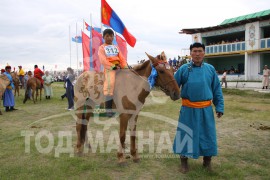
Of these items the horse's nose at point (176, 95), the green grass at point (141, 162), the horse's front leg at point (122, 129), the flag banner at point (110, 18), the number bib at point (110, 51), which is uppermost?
the flag banner at point (110, 18)

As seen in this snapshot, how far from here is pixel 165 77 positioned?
4250 millimetres

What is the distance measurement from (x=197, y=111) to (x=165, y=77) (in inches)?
30.9

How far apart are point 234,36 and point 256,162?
103 ft

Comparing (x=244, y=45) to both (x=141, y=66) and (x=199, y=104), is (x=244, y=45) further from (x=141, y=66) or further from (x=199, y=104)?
(x=199, y=104)

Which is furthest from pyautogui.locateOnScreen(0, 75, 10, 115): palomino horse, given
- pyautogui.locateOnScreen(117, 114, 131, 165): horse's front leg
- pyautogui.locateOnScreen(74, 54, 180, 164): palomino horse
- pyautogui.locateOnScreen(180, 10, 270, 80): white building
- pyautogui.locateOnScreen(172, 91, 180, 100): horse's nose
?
pyautogui.locateOnScreen(180, 10, 270, 80): white building

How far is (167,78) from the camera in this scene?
4.22m

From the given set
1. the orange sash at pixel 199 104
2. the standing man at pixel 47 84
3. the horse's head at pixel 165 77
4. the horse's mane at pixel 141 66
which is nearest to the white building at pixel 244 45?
the standing man at pixel 47 84

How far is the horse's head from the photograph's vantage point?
4113mm

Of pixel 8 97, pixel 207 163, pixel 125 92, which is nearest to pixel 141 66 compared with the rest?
pixel 125 92

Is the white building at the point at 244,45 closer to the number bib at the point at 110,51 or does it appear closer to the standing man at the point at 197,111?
the number bib at the point at 110,51

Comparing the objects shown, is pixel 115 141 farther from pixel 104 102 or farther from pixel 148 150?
pixel 104 102

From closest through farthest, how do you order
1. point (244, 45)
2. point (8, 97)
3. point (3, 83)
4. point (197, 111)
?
point (197, 111)
point (3, 83)
point (8, 97)
point (244, 45)

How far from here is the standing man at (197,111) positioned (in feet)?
13.4

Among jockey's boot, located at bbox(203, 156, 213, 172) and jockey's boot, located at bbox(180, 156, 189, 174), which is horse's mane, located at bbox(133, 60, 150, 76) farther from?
jockey's boot, located at bbox(203, 156, 213, 172)
